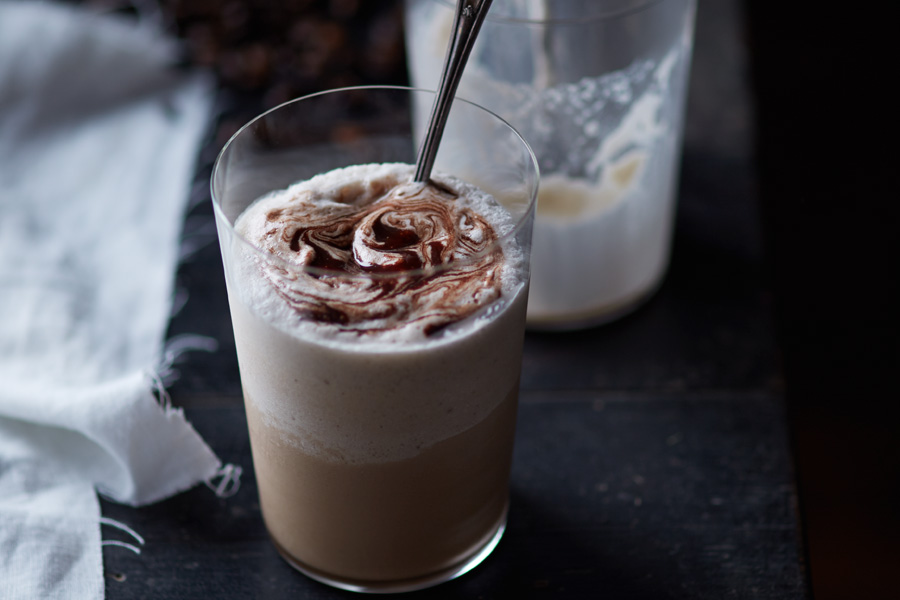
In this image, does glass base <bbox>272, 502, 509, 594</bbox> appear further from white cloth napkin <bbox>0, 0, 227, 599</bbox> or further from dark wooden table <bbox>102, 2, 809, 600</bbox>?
white cloth napkin <bbox>0, 0, 227, 599</bbox>

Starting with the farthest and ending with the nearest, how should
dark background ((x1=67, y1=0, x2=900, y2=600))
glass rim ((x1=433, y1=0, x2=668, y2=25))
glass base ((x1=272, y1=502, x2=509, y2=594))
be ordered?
dark background ((x1=67, y1=0, x2=900, y2=600)), glass rim ((x1=433, y1=0, x2=668, y2=25)), glass base ((x1=272, y1=502, x2=509, y2=594))

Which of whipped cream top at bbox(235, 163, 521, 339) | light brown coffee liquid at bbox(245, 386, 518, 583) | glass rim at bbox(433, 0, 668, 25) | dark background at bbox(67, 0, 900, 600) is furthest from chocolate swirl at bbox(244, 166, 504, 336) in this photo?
dark background at bbox(67, 0, 900, 600)

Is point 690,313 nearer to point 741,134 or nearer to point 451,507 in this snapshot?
point 741,134

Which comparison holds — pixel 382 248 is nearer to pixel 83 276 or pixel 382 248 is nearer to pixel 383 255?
pixel 383 255

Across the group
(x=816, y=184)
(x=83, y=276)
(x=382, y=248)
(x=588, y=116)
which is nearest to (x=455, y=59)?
(x=382, y=248)

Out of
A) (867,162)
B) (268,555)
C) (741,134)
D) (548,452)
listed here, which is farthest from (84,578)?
(867,162)
